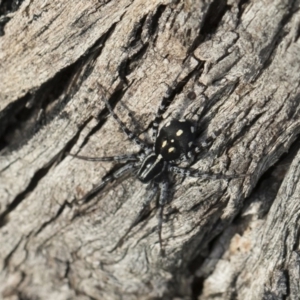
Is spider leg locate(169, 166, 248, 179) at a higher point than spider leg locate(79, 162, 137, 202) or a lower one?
lower

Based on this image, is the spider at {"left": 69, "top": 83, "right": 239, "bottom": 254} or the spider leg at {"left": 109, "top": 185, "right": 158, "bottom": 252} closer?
the spider at {"left": 69, "top": 83, "right": 239, "bottom": 254}

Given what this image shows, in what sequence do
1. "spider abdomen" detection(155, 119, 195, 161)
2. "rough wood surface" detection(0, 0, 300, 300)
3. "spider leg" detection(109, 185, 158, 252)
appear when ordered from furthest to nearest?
"spider leg" detection(109, 185, 158, 252), "spider abdomen" detection(155, 119, 195, 161), "rough wood surface" detection(0, 0, 300, 300)

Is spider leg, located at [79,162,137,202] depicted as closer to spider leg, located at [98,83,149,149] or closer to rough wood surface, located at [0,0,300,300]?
rough wood surface, located at [0,0,300,300]

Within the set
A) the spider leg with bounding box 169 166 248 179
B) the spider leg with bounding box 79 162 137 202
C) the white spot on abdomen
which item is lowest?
the spider leg with bounding box 169 166 248 179

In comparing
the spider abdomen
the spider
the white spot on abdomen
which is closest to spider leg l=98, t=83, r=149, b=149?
the spider

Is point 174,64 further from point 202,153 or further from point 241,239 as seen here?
point 241,239

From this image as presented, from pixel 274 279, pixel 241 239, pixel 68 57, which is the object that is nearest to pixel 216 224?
pixel 241 239

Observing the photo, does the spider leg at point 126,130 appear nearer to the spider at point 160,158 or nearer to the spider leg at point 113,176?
the spider at point 160,158

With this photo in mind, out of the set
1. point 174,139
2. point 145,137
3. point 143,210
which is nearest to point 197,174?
point 174,139
